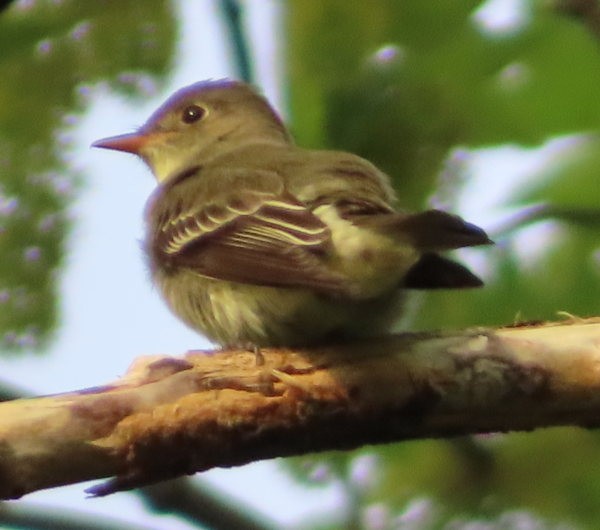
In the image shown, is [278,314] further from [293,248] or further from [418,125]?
[418,125]

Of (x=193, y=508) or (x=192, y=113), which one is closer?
(x=193, y=508)

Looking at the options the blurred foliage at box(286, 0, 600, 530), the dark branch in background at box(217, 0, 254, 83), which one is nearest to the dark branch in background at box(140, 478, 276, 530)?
the blurred foliage at box(286, 0, 600, 530)

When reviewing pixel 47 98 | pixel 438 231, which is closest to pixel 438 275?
pixel 438 231

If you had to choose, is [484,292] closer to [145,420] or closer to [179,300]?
[179,300]

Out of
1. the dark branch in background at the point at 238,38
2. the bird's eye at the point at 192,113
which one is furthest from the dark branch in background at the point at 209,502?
the bird's eye at the point at 192,113

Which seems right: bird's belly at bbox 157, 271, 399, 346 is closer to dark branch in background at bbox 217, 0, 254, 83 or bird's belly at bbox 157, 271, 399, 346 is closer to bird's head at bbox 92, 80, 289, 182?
dark branch in background at bbox 217, 0, 254, 83

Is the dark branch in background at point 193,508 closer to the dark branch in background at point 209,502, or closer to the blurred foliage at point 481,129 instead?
the dark branch in background at point 209,502
